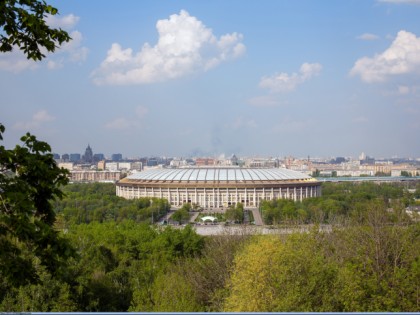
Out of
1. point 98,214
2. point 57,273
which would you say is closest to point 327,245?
point 57,273

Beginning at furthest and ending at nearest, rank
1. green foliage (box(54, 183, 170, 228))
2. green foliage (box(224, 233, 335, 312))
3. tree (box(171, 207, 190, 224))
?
tree (box(171, 207, 190, 224)) → green foliage (box(54, 183, 170, 228)) → green foliage (box(224, 233, 335, 312))

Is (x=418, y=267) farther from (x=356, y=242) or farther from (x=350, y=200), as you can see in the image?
(x=350, y=200)

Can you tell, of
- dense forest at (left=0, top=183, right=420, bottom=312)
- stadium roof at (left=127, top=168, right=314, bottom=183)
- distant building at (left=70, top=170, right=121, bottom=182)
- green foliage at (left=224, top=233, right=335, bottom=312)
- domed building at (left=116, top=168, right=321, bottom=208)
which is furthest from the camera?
distant building at (left=70, top=170, right=121, bottom=182)

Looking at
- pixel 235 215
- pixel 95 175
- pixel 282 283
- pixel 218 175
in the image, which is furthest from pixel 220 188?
pixel 95 175

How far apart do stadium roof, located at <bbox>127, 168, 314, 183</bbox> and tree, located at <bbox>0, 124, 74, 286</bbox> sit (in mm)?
54077

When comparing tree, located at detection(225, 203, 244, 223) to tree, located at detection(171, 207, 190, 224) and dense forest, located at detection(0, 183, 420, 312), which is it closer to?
tree, located at detection(171, 207, 190, 224)

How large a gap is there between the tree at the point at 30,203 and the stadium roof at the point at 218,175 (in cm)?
5408

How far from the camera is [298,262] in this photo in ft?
37.6

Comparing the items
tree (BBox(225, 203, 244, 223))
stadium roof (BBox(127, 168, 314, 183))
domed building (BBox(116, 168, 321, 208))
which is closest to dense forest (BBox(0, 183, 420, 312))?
tree (BBox(225, 203, 244, 223))

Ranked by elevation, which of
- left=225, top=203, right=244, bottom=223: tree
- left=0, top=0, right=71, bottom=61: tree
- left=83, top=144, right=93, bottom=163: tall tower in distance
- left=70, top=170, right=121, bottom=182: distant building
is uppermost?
left=83, top=144, right=93, bottom=163: tall tower in distance

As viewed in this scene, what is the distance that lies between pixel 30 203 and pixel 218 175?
5707cm

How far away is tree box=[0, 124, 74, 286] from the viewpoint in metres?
5.47

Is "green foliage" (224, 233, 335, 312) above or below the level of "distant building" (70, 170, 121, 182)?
below

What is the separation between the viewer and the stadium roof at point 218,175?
6034 centimetres
